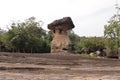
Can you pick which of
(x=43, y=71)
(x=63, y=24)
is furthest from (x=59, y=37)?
(x=43, y=71)

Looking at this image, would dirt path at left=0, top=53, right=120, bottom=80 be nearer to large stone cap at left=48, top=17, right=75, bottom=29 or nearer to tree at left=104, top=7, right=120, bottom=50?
large stone cap at left=48, top=17, right=75, bottom=29

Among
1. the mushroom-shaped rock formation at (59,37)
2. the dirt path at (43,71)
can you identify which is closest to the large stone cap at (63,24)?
the mushroom-shaped rock formation at (59,37)

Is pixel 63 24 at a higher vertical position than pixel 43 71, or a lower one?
higher

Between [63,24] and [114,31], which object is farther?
[114,31]

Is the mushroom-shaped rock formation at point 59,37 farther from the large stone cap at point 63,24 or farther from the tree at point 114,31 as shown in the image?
the tree at point 114,31

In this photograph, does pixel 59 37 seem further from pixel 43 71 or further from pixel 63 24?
pixel 43 71

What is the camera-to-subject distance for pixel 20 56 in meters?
7.25

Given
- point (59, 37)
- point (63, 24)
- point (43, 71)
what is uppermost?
point (63, 24)

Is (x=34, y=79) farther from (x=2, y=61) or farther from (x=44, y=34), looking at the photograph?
A: (x=44, y=34)

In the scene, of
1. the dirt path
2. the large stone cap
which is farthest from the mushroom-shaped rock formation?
the dirt path

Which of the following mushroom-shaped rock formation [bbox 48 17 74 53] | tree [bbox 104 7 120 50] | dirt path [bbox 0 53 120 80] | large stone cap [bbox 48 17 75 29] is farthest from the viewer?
tree [bbox 104 7 120 50]

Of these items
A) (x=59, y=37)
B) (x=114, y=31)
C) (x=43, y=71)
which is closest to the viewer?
(x=43, y=71)

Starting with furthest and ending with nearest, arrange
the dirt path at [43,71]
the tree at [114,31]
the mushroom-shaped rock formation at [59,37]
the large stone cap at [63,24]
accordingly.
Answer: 1. the tree at [114,31]
2. the mushroom-shaped rock formation at [59,37]
3. the large stone cap at [63,24]
4. the dirt path at [43,71]

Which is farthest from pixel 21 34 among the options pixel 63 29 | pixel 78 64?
pixel 78 64
